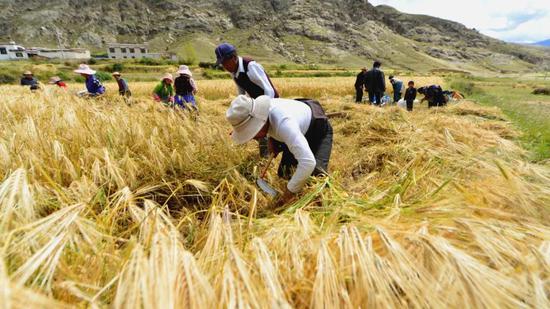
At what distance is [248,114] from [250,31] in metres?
119

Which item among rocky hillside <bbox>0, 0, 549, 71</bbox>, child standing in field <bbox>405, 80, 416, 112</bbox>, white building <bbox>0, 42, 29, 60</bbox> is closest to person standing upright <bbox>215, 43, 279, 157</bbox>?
child standing in field <bbox>405, 80, 416, 112</bbox>

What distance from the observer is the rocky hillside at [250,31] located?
94.7m

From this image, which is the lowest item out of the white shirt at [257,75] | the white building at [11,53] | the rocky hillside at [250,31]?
the white building at [11,53]

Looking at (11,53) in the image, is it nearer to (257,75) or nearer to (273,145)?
(257,75)

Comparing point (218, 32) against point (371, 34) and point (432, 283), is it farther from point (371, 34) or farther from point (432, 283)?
point (432, 283)

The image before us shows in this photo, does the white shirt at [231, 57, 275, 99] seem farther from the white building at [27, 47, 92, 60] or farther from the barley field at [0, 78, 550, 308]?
the white building at [27, 47, 92, 60]

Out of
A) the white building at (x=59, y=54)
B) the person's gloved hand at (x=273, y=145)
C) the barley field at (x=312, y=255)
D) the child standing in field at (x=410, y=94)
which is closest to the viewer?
the barley field at (x=312, y=255)

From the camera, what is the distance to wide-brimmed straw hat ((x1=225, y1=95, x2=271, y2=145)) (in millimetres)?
1872

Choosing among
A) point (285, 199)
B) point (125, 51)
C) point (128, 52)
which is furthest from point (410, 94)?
point (125, 51)

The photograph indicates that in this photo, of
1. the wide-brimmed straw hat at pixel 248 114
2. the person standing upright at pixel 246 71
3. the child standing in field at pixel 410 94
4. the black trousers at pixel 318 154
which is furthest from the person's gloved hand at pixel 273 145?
the child standing in field at pixel 410 94

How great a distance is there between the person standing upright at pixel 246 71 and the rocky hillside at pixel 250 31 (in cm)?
8311

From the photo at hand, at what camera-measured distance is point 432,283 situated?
27.0 inches

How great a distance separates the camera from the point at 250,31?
10906 centimetres

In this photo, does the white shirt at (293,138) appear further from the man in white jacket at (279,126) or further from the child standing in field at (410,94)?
the child standing in field at (410,94)
